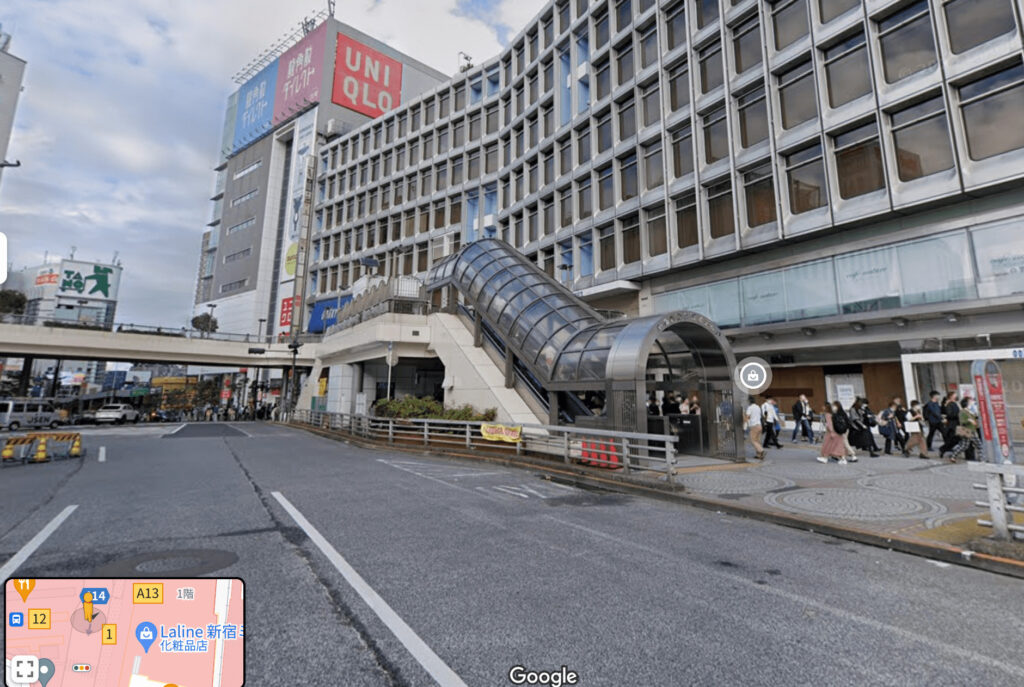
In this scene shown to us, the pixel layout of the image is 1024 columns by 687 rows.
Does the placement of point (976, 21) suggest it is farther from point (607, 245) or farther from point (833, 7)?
point (607, 245)

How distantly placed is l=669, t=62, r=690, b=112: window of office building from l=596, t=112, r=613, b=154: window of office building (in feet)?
13.5

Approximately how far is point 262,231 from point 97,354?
1555 inches

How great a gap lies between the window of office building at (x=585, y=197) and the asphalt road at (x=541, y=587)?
22404 millimetres

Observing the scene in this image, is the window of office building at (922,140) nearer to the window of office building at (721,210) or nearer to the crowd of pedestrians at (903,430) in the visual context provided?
the window of office building at (721,210)

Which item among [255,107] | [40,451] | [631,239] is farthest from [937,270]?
[255,107]

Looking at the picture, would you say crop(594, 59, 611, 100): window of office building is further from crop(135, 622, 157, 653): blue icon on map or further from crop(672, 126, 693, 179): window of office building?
crop(135, 622, 157, 653): blue icon on map

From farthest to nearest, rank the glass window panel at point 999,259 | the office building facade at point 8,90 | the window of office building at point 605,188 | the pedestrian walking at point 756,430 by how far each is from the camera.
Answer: the office building facade at point 8,90 < the window of office building at point 605,188 < the glass window panel at point 999,259 < the pedestrian walking at point 756,430

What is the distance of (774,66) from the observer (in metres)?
19.6

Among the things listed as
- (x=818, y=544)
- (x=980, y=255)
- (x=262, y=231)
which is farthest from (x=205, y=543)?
(x=262, y=231)

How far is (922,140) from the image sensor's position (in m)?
15.9

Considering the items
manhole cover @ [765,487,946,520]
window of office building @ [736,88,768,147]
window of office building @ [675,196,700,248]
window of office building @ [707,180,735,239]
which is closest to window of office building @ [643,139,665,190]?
window of office building @ [675,196,700,248]

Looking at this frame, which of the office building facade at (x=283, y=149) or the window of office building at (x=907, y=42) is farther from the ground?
the office building facade at (x=283, y=149)

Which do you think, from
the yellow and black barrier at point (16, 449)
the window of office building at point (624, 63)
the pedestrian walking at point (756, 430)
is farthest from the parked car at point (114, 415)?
the pedestrian walking at point (756, 430)

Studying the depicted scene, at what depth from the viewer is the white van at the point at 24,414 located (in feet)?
96.0
